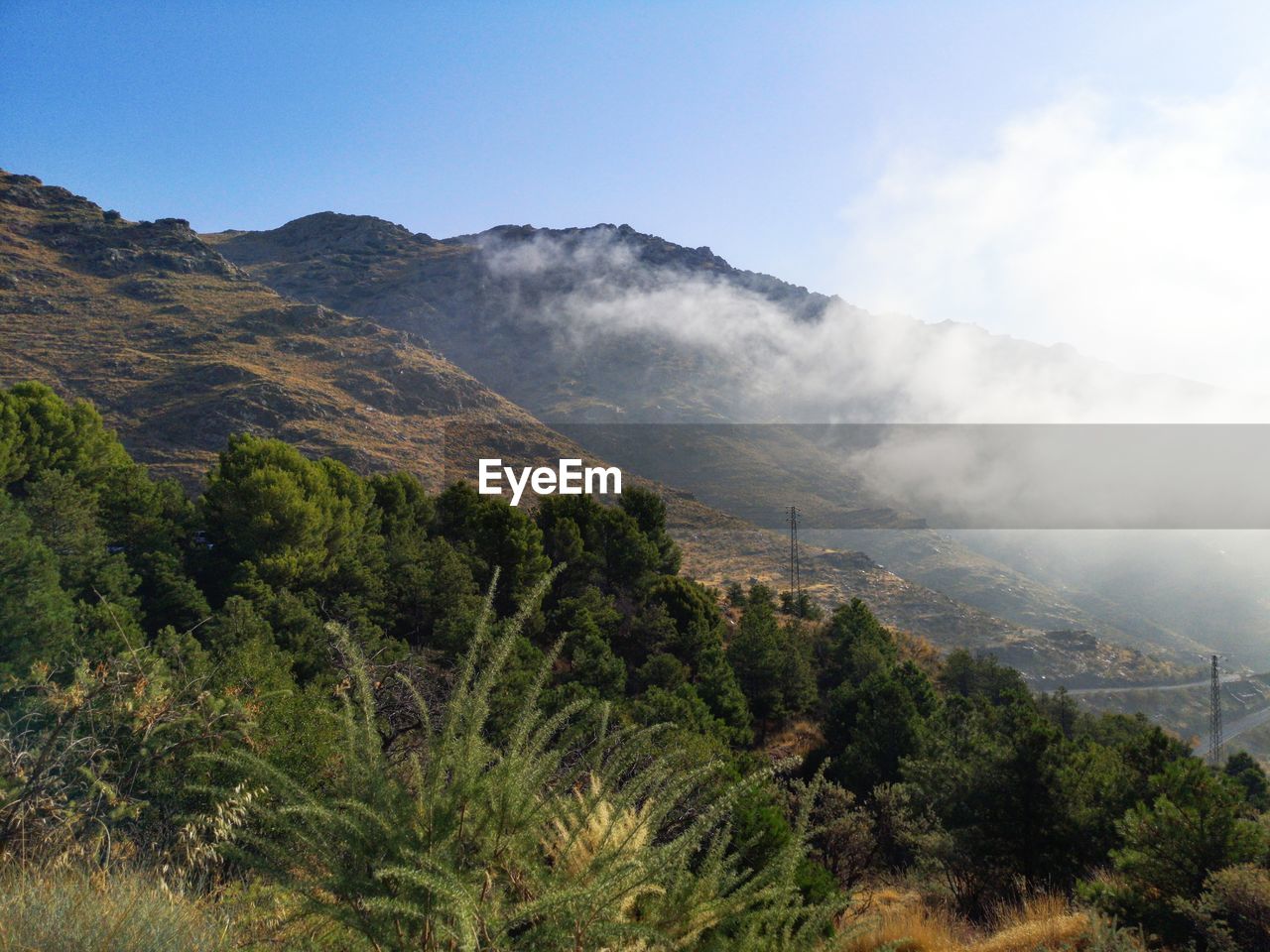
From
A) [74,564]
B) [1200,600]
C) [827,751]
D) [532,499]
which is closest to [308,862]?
[74,564]

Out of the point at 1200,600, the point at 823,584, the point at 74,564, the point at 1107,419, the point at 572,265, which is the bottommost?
the point at 1200,600

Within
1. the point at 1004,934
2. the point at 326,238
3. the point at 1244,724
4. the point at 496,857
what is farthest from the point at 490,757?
the point at 326,238

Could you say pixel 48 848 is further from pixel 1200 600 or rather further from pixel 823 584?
pixel 1200 600

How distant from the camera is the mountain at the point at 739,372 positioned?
94.4m

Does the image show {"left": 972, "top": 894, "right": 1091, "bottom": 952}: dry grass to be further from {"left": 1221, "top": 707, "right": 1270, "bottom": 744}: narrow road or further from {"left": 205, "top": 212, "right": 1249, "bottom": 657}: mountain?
{"left": 205, "top": 212, "right": 1249, "bottom": 657}: mountain

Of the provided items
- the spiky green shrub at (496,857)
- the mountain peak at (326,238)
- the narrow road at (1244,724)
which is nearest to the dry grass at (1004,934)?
the spiky green shrub at (496,857)

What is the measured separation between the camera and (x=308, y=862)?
243 cm

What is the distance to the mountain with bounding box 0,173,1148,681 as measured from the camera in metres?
54.2

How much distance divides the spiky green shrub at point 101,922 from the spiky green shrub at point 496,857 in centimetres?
47

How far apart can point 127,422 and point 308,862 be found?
6212 cm

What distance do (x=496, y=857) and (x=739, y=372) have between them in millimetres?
147601

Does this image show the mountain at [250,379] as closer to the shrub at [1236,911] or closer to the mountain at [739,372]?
the mountain at [739,372]

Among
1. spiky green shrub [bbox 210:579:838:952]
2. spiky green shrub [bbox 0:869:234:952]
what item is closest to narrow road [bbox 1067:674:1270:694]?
spiky green shrub [bbox 210:579:838:952]

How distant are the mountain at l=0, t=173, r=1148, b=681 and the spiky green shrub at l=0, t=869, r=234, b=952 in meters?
45.0
